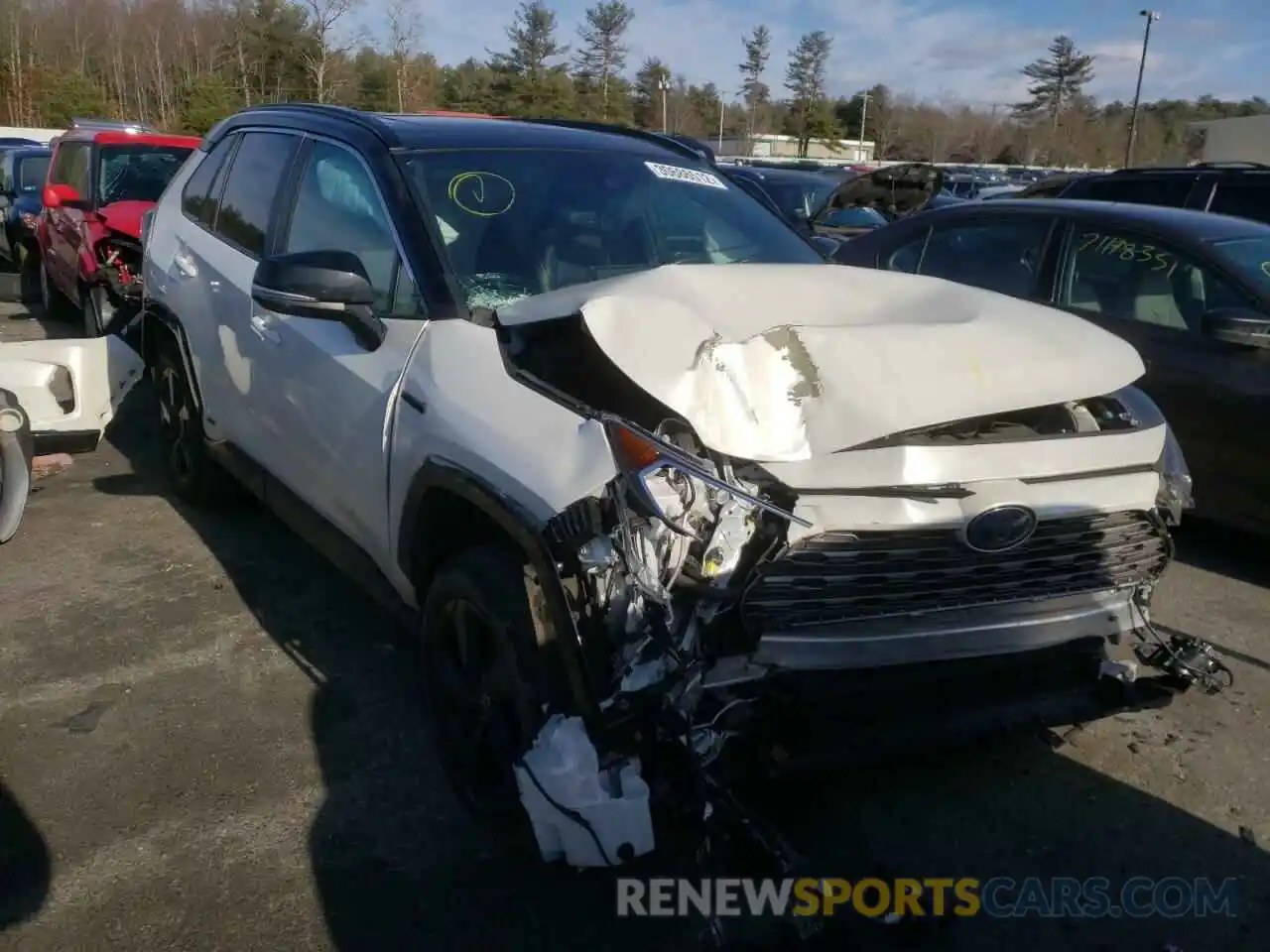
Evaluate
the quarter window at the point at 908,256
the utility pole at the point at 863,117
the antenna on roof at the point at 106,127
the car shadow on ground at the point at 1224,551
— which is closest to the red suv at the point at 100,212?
the antenna on roof at the point at 106,127

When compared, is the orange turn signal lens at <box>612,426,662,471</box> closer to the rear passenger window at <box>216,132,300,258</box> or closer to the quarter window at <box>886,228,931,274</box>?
the rear passenger window at <box>216,132,300,258</box>

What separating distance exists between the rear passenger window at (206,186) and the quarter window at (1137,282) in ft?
13.3

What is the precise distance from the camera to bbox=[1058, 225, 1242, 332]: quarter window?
5143 mm

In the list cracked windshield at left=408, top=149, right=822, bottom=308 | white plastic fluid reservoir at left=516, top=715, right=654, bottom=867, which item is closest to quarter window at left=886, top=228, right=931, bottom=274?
cracked windshield at left=408, top=149, right=822, bottom=308

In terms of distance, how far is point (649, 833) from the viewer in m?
2.32

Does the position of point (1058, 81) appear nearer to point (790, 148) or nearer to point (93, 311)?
point (790, 148)

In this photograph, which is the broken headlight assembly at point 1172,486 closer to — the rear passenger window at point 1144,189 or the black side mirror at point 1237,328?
the black side mirror at point 1237,328

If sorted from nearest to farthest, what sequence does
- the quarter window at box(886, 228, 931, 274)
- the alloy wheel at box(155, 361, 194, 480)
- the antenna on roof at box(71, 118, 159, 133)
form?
the alloy wheel at box(155, 361, 194, 480), the quarter window at box(886, 228, 931, 274), the antenna on roof at box(71, 118, 159, 133)

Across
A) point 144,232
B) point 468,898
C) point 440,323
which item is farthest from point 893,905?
point 144,232

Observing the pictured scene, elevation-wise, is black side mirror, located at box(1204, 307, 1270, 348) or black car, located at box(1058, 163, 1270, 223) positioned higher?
black car, located at box(1058, 163, 1270, 223)

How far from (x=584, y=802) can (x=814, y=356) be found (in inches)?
44.1

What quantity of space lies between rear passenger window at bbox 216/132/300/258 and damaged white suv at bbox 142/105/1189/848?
27.3 inches

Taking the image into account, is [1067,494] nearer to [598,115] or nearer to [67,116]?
[67,116]

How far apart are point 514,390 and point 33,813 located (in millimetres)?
1810
